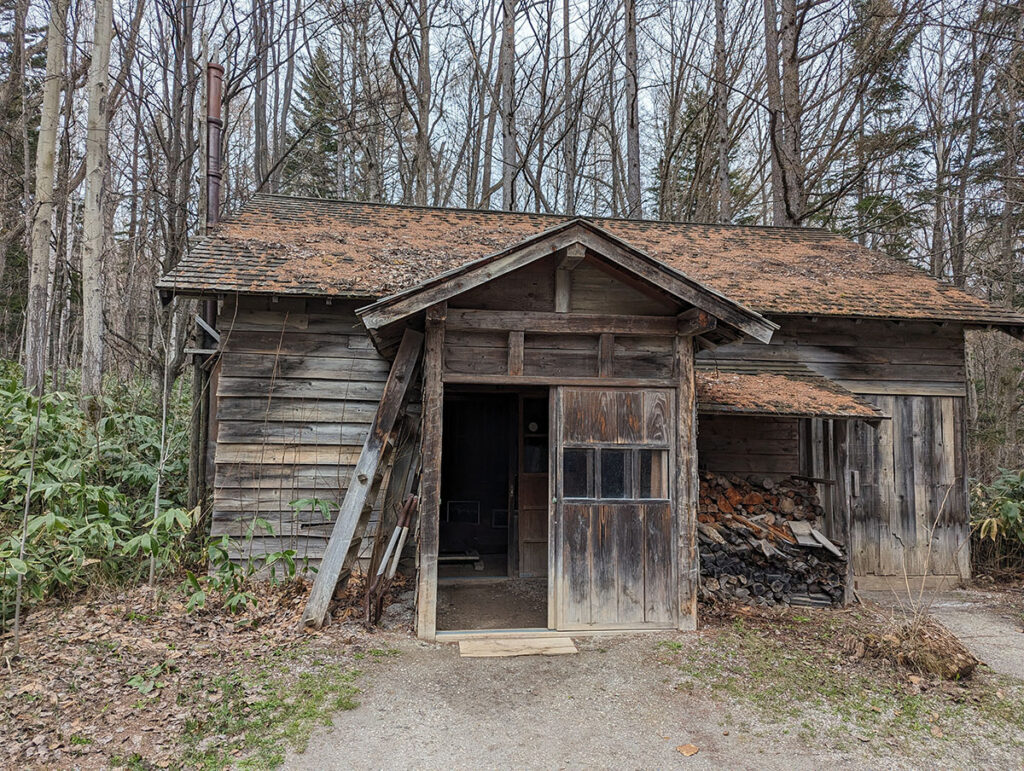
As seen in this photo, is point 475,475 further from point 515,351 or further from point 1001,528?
point 1001,528

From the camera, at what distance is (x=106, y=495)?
6.34 m

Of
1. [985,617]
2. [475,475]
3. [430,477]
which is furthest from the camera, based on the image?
[475,475]

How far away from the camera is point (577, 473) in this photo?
5.82 m

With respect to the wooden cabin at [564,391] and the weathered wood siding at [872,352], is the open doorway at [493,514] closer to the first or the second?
the wooden cabin at [564,391]

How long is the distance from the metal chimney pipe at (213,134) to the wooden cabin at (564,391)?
0.85m

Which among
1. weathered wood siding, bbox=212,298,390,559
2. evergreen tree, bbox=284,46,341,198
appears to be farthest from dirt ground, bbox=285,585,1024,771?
evergreen tree, bbox=284,46,341,198

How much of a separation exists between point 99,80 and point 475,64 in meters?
11.1

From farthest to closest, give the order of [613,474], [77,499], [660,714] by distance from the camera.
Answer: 1. [77,499]
2. [613,474]
3. [660,714]

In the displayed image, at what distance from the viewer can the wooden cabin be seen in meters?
5.72

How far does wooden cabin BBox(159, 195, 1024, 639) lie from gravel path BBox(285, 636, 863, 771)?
29.1 inches

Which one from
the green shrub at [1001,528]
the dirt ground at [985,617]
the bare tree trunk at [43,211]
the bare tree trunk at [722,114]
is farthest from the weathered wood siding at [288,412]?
the bare tree trunk at [722,114]

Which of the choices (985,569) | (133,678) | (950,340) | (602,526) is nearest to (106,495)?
(133,678)

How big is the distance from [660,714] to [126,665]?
13.5ft

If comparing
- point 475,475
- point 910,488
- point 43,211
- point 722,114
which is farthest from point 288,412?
point 722,114
